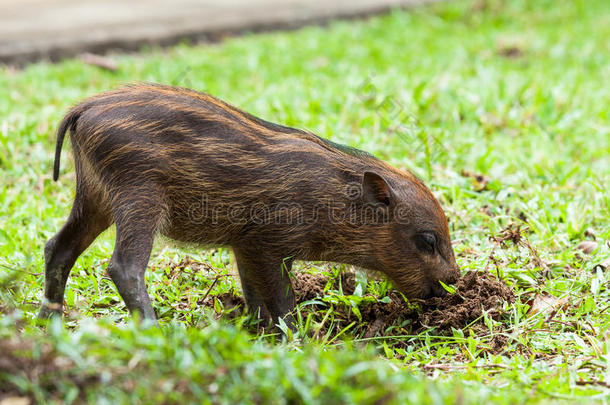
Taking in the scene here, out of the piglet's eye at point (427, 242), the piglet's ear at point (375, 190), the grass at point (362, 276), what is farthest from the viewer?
the piglet's eye at point (427, 242)

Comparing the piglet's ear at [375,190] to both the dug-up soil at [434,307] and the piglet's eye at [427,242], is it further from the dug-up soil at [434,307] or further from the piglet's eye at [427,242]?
the dug-up soil at [434,307]

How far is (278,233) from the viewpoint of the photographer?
13.9 ft

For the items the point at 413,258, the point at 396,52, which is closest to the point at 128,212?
the point at 413,258

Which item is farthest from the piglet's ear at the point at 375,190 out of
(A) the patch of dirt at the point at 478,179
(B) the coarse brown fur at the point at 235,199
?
(A) the patch of dirt at the point at 478,179

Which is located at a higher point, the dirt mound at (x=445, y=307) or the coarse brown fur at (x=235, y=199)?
the coarse brown fur at (x=235, y=199)

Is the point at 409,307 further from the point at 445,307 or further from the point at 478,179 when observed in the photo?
the point at 478,179

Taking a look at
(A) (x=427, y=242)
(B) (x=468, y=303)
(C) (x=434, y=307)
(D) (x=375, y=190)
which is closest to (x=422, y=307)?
(C) (x=434, y=307)

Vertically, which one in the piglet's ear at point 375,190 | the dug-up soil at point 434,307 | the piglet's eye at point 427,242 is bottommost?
the dug-up soil at point 434,307

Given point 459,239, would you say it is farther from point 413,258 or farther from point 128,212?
point 128,212

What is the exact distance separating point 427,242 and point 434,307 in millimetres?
385

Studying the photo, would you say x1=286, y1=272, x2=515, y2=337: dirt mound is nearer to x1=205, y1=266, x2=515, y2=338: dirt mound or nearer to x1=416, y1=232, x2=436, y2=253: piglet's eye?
x1=205, y1=266, x2=515, y2=338: dirt mound

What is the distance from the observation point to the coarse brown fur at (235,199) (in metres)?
4.00

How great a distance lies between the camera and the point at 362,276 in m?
4.78

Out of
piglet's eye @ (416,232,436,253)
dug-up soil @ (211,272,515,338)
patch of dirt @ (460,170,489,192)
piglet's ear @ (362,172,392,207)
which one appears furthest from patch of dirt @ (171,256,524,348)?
patch of dirt @ (460,170,489,192)
